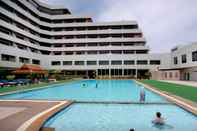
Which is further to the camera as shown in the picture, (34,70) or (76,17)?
(76,17)

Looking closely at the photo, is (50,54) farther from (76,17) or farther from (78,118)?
(78,118)

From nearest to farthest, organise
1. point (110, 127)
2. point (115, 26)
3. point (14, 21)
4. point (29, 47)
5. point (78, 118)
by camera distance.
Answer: point (110, 127), point (78, 118), point (14, 21), point (29, 47), point (115, 26)

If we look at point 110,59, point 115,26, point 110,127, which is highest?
point 115,26

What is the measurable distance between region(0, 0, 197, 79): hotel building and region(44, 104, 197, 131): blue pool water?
1500 inches

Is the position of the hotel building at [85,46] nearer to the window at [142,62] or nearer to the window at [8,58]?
the window at [142,62]

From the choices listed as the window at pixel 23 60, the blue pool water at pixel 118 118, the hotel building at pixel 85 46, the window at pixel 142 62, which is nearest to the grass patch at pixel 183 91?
the blue pool water at pixel 118 118

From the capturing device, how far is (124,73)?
5456cm

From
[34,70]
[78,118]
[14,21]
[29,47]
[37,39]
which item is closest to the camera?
[78,118]

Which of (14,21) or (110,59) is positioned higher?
(14,21)

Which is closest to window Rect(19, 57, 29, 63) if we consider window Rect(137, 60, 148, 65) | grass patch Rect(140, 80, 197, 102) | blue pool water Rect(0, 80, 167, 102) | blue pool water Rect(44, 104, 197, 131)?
blue pool water Rect(0, 80, 167, 102)

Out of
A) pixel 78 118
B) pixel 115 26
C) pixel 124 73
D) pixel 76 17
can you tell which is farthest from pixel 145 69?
pixel 78 118

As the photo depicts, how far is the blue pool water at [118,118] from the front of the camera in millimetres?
8227

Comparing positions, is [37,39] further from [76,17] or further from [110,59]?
[110,59]

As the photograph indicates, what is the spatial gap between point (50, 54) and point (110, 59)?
18.7m
